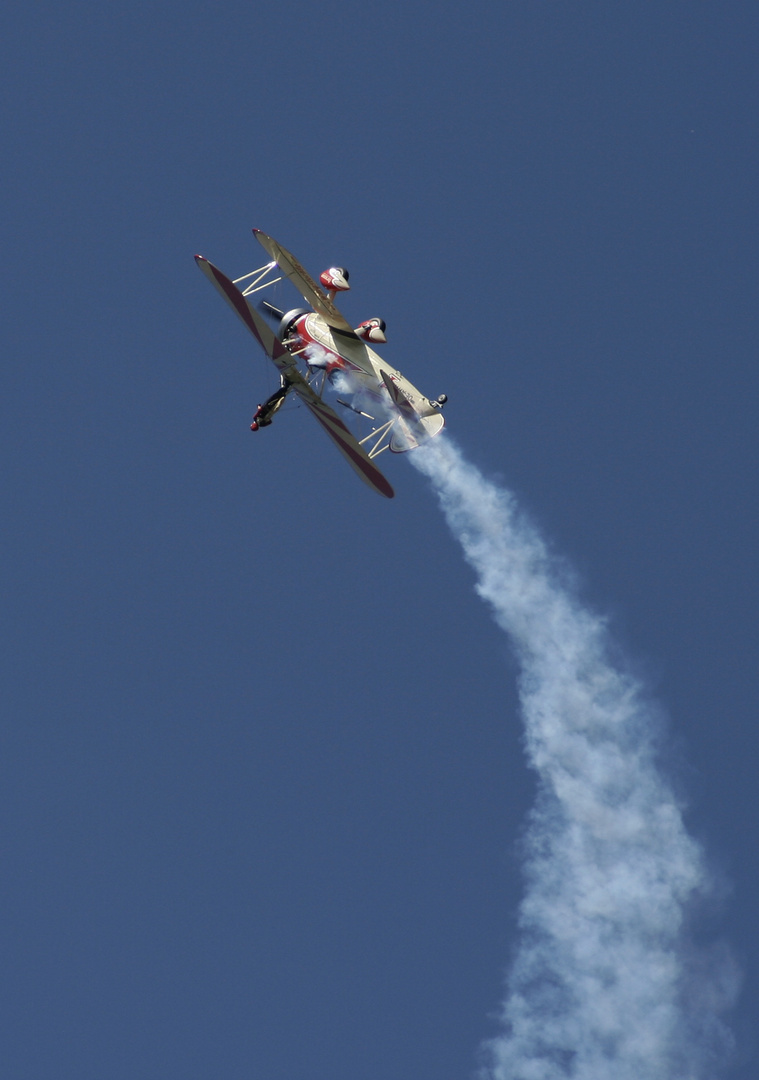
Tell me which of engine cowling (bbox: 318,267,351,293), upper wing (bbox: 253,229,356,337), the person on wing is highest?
engine cowling (bbox: 318,267,351,293)

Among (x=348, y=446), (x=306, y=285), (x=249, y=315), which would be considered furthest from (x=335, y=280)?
(x=348, y=446)

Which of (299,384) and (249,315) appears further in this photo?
(299,384)

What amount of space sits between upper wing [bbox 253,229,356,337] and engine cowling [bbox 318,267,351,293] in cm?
72

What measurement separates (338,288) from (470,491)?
10.5 metres

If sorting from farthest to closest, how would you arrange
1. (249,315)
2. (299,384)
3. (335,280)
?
(335,280) → (299,384) → (249,315)

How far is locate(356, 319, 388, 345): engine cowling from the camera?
67688 millimetres

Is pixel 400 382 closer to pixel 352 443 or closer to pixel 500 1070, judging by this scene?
pixel 352 443

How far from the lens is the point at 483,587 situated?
7488 cm

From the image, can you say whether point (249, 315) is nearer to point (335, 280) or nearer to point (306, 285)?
point (306, 285)

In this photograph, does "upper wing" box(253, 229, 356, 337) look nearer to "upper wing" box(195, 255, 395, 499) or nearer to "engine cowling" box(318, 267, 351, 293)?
"engine cowling" box(318, 267, 351, 293)

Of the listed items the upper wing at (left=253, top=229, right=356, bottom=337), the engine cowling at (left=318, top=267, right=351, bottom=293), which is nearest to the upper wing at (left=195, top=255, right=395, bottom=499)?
the upper wing at (left=253, top=229, right=356, bottom=337)

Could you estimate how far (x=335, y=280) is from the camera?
6838 cm

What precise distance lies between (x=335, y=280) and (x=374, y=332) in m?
2.61

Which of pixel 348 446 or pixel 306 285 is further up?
pixel 306 285
